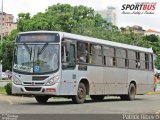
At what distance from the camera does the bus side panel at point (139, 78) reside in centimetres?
2852

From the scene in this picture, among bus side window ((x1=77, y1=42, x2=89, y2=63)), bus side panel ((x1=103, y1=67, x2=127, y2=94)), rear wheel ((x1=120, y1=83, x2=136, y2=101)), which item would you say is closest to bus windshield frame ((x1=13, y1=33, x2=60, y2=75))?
bus side window ((x1=77, y1=42, x2=89, y2=63))

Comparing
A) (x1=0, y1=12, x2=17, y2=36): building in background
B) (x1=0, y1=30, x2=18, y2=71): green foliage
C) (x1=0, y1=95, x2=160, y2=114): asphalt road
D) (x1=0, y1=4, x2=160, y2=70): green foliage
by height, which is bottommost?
(x1=0, y1=95, x2=160, y2=114): asphalt road

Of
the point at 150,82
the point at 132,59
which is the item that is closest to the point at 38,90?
the point at 132,59

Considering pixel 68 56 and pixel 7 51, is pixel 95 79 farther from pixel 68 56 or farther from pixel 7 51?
pixel 7 51

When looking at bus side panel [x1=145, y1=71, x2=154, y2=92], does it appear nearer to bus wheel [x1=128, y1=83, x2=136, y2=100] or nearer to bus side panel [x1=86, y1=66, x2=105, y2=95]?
bus wheel [x1=128, y1=83, x2=136, y2=100]

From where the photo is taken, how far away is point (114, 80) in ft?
86.7

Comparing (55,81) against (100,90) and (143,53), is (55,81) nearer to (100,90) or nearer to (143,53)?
(100,90)

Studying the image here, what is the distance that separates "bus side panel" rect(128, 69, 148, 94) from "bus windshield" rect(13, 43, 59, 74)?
812 cm

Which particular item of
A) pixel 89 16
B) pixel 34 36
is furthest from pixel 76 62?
pixel 89 16

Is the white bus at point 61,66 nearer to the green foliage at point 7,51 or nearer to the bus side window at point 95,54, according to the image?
the bus side window at point 95,54

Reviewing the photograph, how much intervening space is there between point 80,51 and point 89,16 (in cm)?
5717

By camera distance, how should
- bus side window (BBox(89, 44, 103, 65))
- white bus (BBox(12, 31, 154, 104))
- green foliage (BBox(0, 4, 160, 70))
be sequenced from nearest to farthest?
1. white bus (BBox(12, 31, 154, 104))
2. bus side window (BBox(89, 44, 103, 65))
3. green foliage (BBox(0, 4, 160, 70))

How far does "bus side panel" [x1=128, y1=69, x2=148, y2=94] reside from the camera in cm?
2852

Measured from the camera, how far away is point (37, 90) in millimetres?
21000
